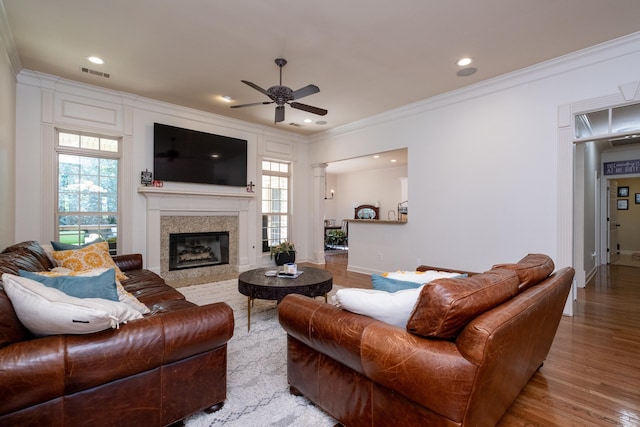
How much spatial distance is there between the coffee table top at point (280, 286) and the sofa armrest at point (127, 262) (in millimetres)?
1519

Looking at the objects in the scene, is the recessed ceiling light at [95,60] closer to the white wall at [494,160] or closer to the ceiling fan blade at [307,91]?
the ceiling fan blade at [307,91]

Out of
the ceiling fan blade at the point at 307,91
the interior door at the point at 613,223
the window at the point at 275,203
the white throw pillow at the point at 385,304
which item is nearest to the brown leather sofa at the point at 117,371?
the white throw pillow at the point at 385,304

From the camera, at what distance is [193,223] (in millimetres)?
5562

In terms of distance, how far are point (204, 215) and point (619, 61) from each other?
618 centimetres

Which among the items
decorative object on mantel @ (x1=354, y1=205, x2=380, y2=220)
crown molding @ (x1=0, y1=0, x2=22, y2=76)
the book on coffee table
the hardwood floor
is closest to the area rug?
the book on coffee table

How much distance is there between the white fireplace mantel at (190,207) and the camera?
4.98 meters

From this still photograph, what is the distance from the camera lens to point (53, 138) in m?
4.20

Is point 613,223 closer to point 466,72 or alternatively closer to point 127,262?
point 466,72

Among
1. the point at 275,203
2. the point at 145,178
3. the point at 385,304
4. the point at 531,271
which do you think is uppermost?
the point at 145,178

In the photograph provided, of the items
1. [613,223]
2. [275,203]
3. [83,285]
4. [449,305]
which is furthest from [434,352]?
[613,223]

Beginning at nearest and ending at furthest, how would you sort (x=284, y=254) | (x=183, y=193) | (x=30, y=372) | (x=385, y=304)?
(x=30, y=372), (x=385, y=304), (x=183, y=193), (x=284, y=254)

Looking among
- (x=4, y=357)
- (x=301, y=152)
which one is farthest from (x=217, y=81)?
(x=4, y=357)

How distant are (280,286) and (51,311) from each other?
1.78m

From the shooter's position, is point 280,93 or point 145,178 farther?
point 145,178
